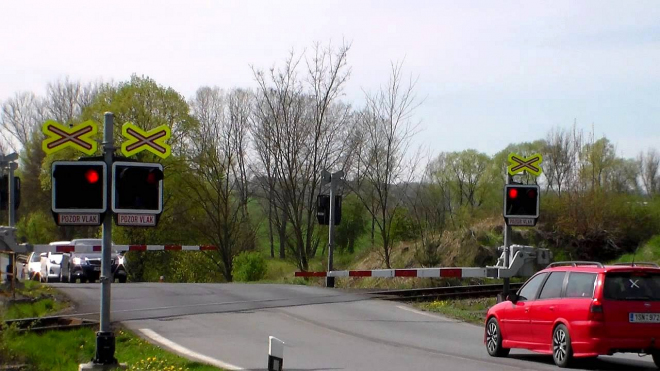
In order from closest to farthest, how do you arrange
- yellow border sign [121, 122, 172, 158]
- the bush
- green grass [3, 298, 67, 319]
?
1. yellow border sign [121, 122, 172, 158]
2. green grass [3, 298, 67, 319]
3. the bush

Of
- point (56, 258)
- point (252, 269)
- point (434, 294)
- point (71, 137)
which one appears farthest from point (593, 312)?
point (252, 269)

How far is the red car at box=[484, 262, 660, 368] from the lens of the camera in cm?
1203

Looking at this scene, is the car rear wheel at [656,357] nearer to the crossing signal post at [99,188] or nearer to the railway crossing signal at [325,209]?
the crossing signal post at [99,188]

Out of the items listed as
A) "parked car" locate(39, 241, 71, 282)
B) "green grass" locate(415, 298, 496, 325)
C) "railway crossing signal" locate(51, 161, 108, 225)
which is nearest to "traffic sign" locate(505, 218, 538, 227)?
"green grass" locate(415, 298, 496, 325)

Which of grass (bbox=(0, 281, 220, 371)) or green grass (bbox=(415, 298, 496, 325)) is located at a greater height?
green grass (bbox=(415, 298, 496, 325))

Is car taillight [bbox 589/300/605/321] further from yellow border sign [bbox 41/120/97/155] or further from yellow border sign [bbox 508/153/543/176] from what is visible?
yellow border sign [bbox 41/120/97/155]

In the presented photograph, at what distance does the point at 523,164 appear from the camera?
18672 mm

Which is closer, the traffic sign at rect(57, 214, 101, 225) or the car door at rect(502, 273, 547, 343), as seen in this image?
the traffic sign at rect(57, 214, 101, 225)

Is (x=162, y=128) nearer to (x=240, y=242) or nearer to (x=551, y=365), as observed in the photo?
(x=551, y=365)

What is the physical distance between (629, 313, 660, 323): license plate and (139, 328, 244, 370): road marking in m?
5.52

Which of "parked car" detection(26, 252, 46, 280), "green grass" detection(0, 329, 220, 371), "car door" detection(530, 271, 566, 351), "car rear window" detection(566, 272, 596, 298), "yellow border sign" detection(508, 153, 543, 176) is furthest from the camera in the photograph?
"parked car" detection(26, 252, 46, 280)

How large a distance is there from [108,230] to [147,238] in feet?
140

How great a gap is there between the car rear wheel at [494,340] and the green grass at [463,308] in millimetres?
4629

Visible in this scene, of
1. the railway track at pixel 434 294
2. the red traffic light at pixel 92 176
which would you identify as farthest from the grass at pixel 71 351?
the railway track at pixel 434 294
